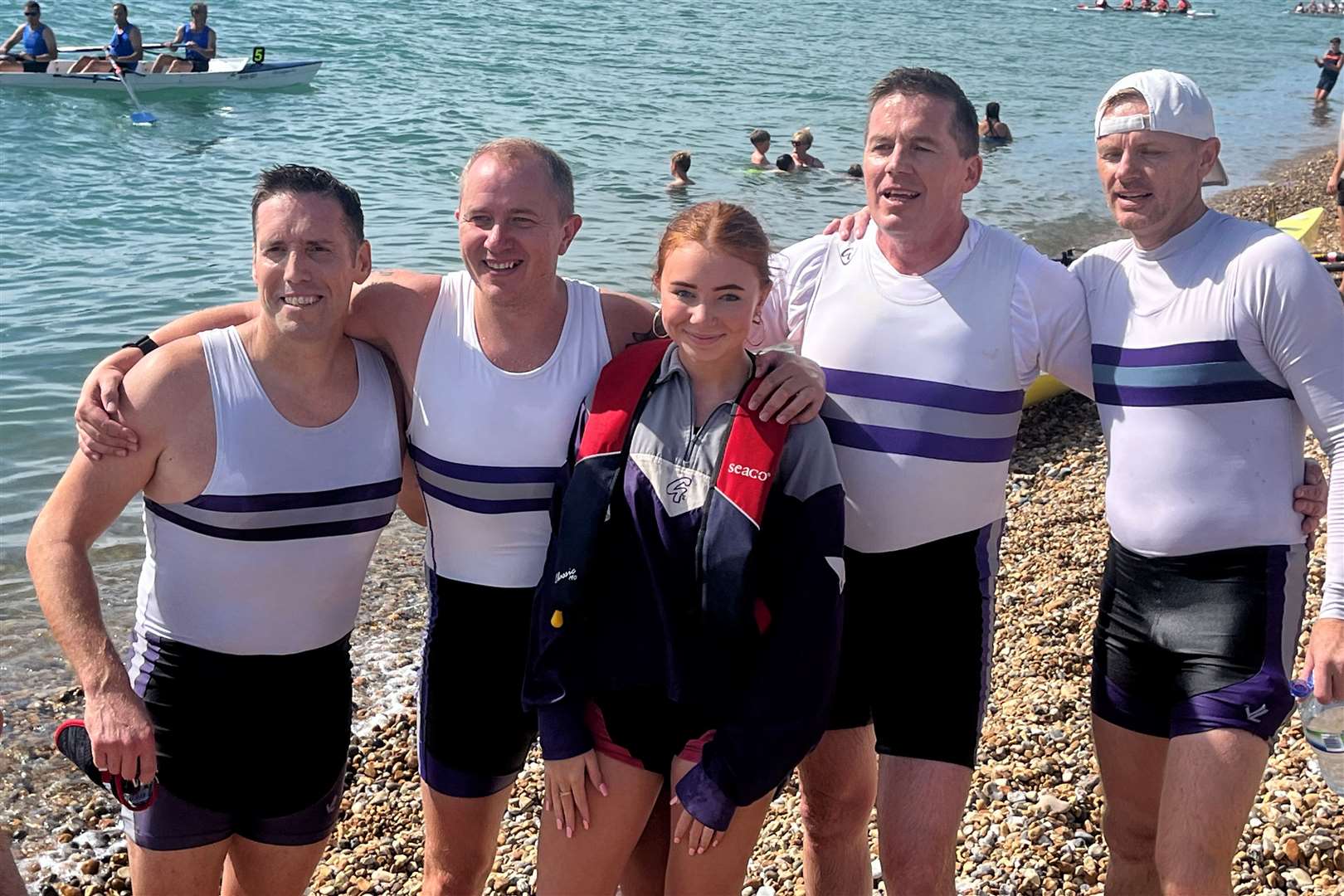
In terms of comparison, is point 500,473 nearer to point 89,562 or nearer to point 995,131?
point 89,562

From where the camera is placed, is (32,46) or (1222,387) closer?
(1222,387)

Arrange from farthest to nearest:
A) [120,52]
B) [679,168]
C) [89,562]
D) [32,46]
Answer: [120,52] → [32,46] → [679,168] → [89,562]

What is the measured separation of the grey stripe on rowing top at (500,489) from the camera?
3295 millimetres

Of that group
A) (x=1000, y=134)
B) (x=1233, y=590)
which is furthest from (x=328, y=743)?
(x=1000, y=134)

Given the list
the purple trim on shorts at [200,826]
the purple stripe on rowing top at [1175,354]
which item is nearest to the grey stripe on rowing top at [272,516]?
the purple trim on shorts at [200,826]

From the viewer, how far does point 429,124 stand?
20.6m

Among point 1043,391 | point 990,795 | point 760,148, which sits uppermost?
point 760,148

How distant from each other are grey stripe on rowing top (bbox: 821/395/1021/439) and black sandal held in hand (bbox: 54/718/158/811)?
79.5 inches

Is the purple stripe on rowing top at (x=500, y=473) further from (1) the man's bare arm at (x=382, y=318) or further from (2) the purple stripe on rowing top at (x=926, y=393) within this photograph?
(2) the purple stripe on rowing top at (x=926, y=393)

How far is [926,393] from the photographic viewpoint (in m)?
3.33

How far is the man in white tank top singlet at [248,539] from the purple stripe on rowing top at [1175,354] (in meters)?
2.00

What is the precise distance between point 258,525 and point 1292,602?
8.89ft

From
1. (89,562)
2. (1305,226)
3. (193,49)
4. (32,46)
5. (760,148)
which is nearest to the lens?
(89,562)

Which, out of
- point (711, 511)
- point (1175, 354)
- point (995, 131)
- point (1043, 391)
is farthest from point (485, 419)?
point (995, 131)
